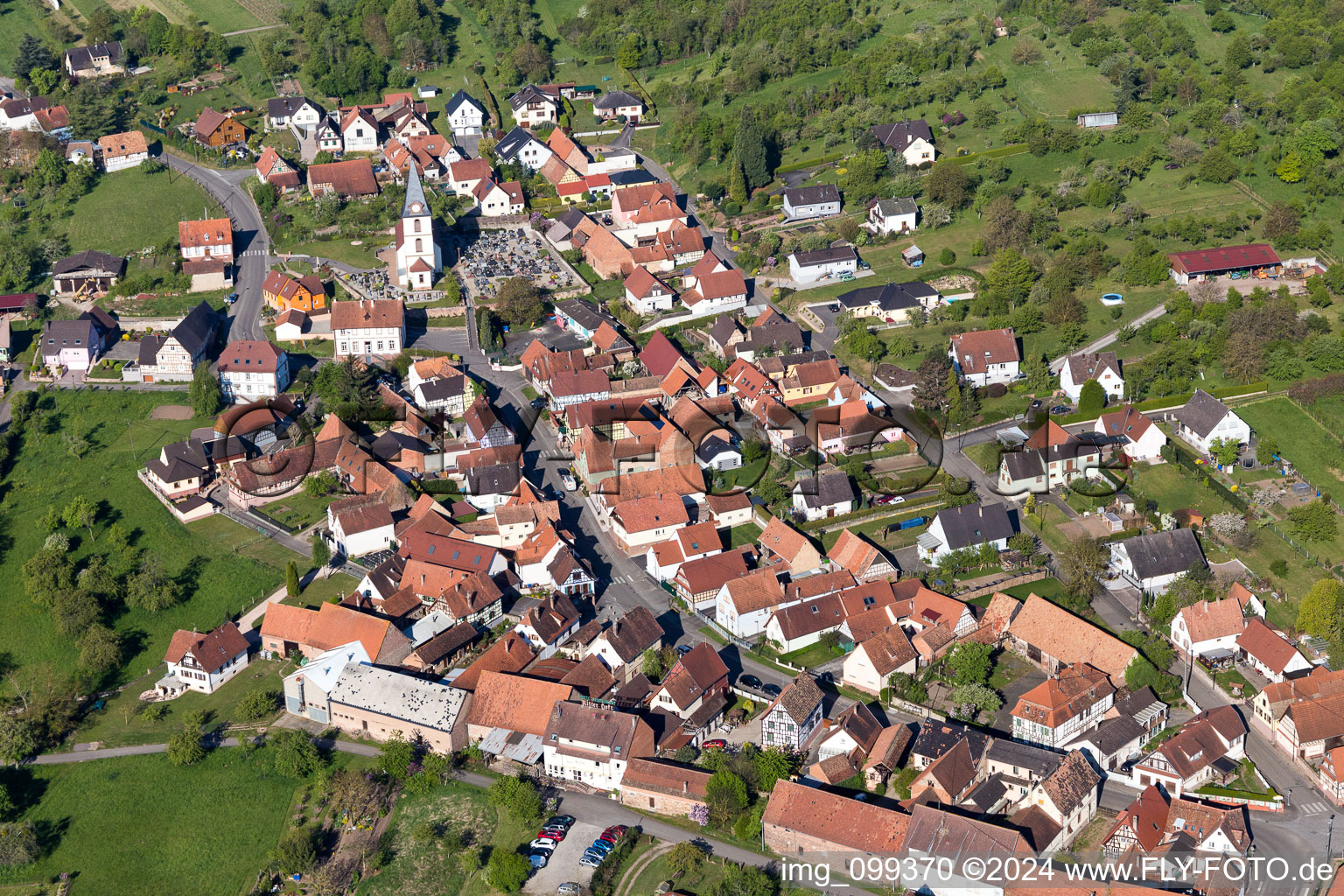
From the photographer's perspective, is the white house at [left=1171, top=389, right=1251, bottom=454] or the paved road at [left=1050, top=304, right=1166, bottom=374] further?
the paved road at [left=1050, top=304, right=1166, bottom=374]

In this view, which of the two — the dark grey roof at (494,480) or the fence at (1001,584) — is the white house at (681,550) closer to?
the dark grey roof at (494,480)

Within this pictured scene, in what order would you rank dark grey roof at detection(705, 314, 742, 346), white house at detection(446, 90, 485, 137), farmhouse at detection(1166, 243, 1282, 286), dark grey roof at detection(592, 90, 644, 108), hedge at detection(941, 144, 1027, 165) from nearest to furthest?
dark grey roof at detection(705, 314, 742, 346) → farmhouse at detection(1166, 243, 1282, 286) → hedge at detection(941, 144, 1027, 165) → white house at detection(446, 90, 485, 137) → dark grey roof at detection(592, 90, 644, 108)

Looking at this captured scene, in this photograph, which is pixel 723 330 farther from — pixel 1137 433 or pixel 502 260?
pixel 1137 433

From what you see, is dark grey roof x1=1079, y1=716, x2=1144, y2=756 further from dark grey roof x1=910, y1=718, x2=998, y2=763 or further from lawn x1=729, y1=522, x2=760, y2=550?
lawn x1=729, y1=522, x2=760, y2=550

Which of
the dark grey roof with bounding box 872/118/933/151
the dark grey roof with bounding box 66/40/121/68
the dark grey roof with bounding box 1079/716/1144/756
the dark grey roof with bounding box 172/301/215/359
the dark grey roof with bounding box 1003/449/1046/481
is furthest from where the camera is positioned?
the dark grey roof with bounding box 66/40/121/68

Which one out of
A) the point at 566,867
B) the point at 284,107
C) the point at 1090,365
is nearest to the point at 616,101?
the point at 284,107

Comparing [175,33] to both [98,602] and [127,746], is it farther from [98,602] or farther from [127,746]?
[127,746]

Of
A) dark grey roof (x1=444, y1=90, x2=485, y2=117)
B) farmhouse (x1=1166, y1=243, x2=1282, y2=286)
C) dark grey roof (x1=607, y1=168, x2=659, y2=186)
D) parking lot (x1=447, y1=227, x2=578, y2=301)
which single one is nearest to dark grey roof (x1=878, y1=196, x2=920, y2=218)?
farmhouse (x1=1166, y1=243, x2=1282, y2=286)

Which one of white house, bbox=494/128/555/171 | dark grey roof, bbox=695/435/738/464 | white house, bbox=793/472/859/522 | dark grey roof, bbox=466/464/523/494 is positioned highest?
dark grey roof, bbox=466/464/523/494
